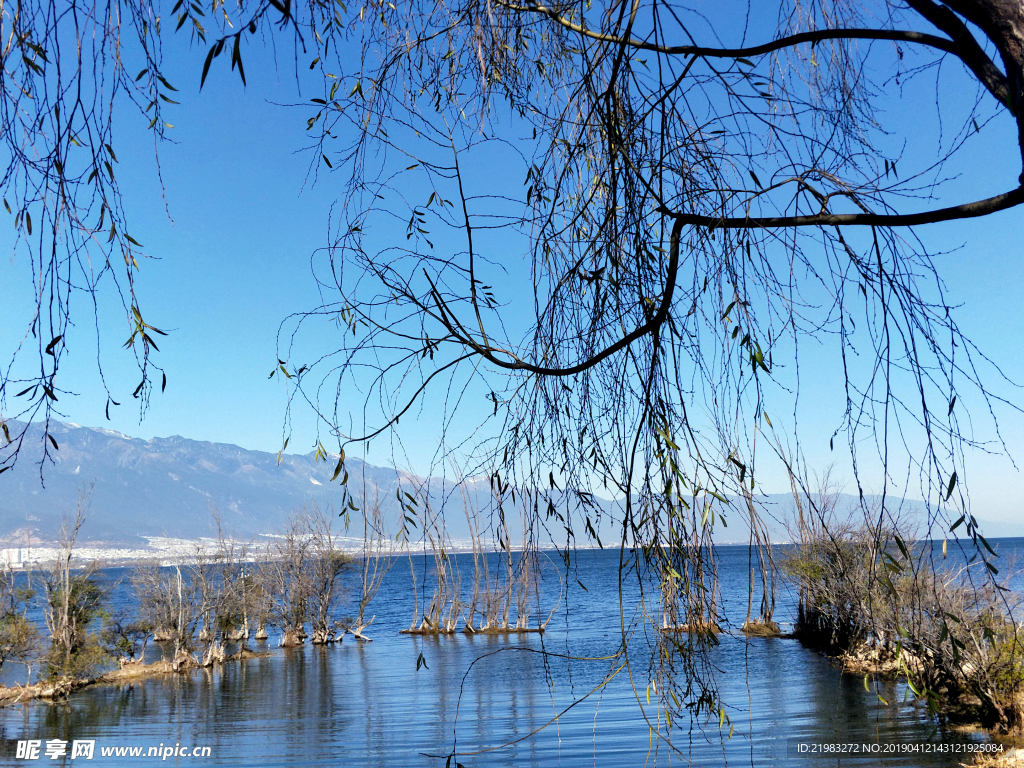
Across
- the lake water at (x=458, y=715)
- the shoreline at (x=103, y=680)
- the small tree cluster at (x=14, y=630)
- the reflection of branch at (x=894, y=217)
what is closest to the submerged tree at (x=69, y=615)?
the shoreline at (x=103, y=680)

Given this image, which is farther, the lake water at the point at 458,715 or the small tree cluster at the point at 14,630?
the small tree cluster at the point at 14,630

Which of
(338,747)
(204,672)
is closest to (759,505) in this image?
(338,747)

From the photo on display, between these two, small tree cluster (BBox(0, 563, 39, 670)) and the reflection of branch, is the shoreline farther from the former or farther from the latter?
the reflection of branch

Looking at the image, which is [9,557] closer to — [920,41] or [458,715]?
[458,715]

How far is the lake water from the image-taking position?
1269cm

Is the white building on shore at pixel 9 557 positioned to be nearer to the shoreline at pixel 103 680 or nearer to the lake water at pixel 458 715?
the shoreline at pixel 103 680

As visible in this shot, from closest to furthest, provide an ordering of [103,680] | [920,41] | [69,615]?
[920,41] → [69,615] → [103,680]

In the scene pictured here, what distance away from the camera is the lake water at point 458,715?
12688 millimetres

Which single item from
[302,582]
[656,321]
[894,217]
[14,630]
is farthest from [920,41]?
[302,582]

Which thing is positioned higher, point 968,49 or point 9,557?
point 968,49

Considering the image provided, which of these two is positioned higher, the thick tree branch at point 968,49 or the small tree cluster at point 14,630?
the thick tree branch at point 968,49

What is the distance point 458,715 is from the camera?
9.08 meters

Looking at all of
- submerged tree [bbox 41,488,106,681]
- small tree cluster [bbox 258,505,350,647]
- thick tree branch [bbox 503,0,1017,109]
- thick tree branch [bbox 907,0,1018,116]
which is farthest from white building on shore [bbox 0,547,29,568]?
thick tree branch [bbox 907,0,1018,116]

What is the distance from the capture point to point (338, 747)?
1436cm
